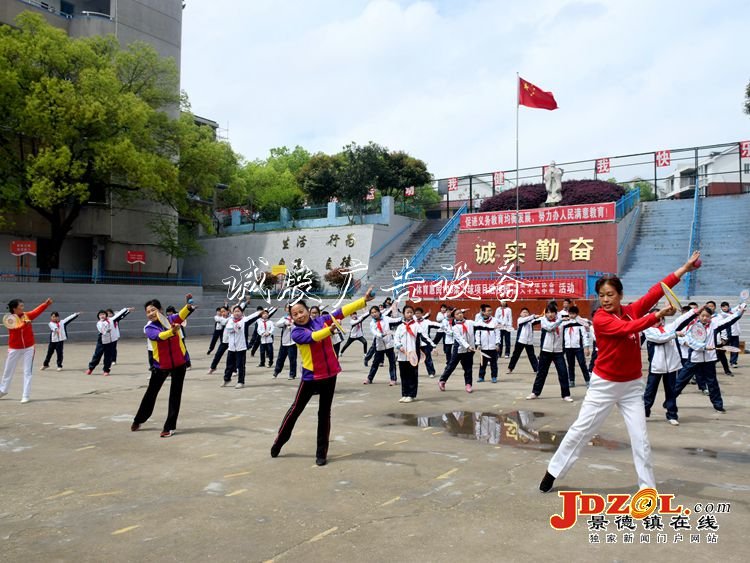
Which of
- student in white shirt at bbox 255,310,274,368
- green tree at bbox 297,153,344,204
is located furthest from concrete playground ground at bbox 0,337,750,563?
green tree at bbox 297,153,344,204

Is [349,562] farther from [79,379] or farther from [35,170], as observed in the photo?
[35,170]

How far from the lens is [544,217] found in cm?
2930

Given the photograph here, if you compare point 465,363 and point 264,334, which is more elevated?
point 264,334

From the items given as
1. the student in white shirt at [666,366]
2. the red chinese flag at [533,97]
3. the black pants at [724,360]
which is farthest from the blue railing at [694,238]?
the student in white shirt at [666,366]

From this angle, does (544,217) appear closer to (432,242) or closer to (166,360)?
(432,242)

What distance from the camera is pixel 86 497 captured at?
17.3ft

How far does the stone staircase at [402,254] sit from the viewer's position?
32.0 m

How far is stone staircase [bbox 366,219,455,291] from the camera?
3203 centimetres

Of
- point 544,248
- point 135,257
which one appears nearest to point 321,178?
point 135,257

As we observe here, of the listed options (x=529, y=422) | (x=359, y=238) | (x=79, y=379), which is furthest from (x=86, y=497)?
(x=359, y=238)

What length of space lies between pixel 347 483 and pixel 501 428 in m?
3.20

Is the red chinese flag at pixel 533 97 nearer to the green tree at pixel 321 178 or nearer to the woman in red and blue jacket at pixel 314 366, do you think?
the green tree at pixel 321 178

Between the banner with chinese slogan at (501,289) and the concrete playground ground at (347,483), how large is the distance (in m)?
13.0

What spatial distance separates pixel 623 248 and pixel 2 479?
1061 inches
